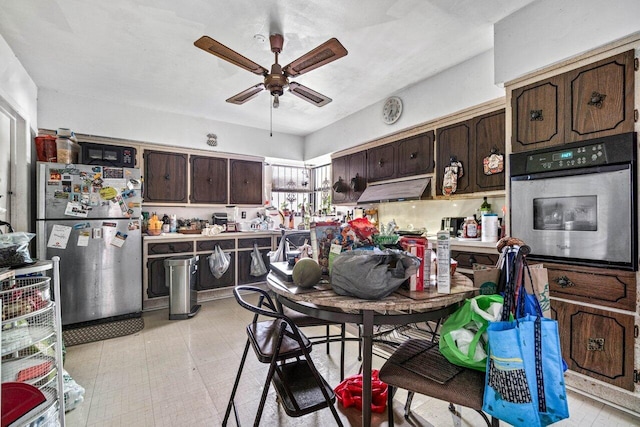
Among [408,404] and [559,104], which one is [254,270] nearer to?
[408,404]

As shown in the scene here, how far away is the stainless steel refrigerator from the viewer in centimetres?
303

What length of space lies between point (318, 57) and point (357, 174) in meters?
2.46

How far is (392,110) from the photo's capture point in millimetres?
3746

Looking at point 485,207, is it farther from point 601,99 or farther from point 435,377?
point 435,377

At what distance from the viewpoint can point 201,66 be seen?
9.84 feet

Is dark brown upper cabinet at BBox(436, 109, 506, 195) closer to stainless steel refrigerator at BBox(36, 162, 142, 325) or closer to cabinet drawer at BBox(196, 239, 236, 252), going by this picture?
A: cabinet drawer at BBox(196, 239, 236, 252)

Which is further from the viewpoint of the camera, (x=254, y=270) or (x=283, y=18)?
(x=254, y=270)

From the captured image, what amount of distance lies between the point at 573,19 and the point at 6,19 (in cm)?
427

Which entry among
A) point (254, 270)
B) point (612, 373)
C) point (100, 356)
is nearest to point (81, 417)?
point (100, 356)

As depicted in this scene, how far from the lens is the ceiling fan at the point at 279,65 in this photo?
196 centimetres

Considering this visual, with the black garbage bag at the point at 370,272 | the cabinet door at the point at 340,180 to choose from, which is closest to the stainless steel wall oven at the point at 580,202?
the black garbage bag at the point at 370,272

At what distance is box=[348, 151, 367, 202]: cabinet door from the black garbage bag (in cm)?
319

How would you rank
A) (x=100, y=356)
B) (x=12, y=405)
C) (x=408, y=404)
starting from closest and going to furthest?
(x=12, y=405)
(x=408, y=404)
(x=100, y=356)

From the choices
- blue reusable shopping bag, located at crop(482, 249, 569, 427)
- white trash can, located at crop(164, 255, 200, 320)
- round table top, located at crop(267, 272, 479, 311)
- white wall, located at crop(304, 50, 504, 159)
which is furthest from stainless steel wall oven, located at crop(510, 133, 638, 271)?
white trash can, located at crop(164, 255, 200, 320)
